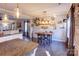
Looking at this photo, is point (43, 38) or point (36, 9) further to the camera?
point (43, 38)

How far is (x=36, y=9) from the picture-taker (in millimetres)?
1940

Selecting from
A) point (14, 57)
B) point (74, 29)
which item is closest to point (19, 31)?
point (14, 57)

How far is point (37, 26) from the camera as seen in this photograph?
6.57 ft

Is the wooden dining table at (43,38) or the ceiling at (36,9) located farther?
the wooden dining table at (43,38)

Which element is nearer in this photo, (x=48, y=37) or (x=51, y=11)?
(x=51, y=11)

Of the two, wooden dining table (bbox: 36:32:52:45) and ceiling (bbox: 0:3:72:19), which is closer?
ceiling (bbox: 0:3:72:19)

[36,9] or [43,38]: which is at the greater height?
[36,9]

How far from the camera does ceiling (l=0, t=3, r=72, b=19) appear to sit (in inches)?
73.7

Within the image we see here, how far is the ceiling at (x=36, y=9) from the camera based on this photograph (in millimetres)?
1872

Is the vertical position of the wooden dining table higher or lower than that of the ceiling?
lower

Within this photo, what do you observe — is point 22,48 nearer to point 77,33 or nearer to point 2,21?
point 2,21

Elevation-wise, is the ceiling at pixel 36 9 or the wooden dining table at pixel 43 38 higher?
the ceiling at pixel 36 9

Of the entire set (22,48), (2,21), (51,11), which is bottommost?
(22,48)

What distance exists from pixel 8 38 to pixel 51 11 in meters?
0.76
